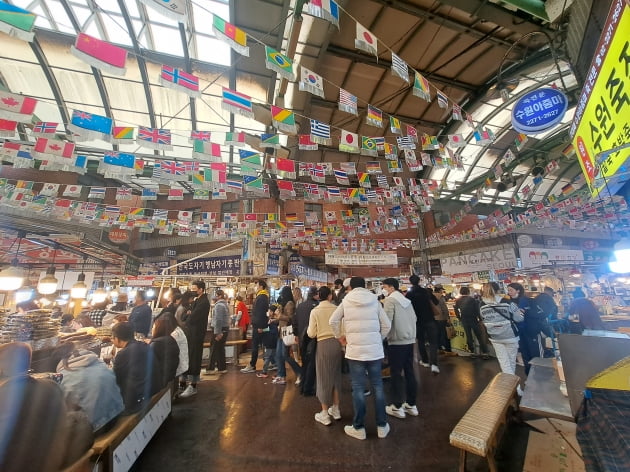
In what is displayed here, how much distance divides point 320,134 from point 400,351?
15.1 ft

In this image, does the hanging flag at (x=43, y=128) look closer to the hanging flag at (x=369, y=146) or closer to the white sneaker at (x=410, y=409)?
the hanging flag at (x=369, y=146)

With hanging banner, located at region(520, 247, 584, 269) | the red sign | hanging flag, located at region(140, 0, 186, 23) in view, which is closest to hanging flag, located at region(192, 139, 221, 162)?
hanging flag, located at region(140, 0, 186, 23)

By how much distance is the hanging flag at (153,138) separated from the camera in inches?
215

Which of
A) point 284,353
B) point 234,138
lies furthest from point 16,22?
point 284,353

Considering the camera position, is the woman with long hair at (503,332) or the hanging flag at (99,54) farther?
the woman with long hair at (503,332)

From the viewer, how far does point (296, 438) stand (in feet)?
10.9

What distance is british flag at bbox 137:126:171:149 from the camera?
546 centimetres

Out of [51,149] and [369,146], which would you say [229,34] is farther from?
[51,149]

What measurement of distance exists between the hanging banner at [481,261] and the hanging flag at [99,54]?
15111mm

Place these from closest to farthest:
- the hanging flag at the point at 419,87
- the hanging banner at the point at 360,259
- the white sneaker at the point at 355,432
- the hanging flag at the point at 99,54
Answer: the hanging flag at the point at 99,54 < the white sneaker at the point at 355,432 < the hanging flag at the point at 419,87 < the hanging banner at the point at 360,259

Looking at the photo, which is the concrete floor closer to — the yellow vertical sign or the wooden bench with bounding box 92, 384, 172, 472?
the wooden bench with bounding box 92, 384, 172, 472

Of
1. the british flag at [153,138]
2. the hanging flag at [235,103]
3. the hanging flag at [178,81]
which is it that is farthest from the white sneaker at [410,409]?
the british flag at [153,138]

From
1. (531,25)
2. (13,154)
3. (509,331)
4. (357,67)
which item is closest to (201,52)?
(357,67)

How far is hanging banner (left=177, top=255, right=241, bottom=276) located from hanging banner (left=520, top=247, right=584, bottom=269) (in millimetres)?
15187
